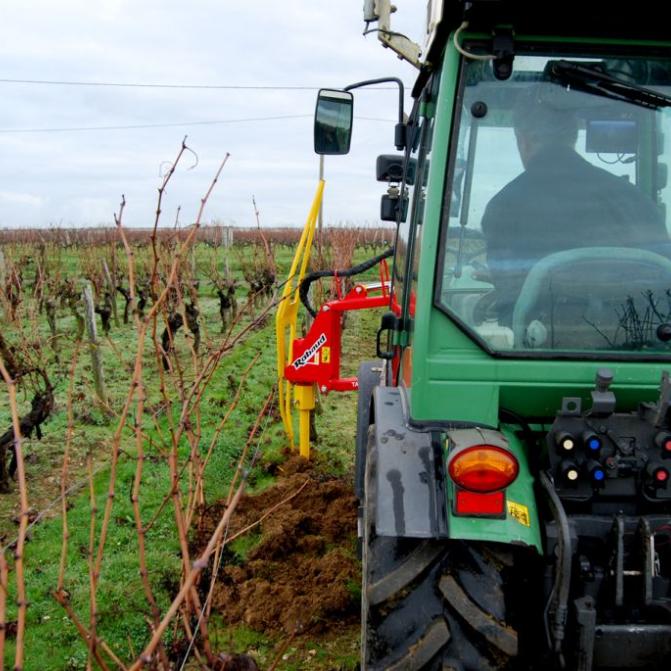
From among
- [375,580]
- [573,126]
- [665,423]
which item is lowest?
[375,580]

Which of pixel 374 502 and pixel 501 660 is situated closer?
pixel 501 660

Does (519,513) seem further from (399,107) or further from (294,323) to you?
(294,323)

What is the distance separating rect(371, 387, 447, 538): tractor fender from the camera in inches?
79.1

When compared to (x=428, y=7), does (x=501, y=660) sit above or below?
below

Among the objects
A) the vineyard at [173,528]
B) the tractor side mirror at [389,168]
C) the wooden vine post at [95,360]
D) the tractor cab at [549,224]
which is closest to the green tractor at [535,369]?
the tractor cab at [549,224]

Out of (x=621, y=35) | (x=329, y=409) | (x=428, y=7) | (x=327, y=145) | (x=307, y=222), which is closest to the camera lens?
(x=621, y=35)

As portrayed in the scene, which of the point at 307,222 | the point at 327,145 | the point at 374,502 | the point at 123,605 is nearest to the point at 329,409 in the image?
the point at 307,222

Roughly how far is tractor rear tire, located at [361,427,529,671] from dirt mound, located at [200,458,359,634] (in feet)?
4.30

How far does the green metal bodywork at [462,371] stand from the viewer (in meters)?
2.18

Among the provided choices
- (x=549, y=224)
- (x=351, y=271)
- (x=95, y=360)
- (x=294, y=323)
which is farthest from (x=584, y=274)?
(x=95, y=360)

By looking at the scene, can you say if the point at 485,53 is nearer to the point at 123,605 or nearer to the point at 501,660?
the point at 501,660

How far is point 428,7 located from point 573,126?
2.30 ft

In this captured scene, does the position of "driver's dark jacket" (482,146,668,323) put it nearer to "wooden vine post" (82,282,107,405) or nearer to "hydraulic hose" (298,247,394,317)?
"hydraulic hose" (298,247,394,317)

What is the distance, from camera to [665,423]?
2.07 meters
